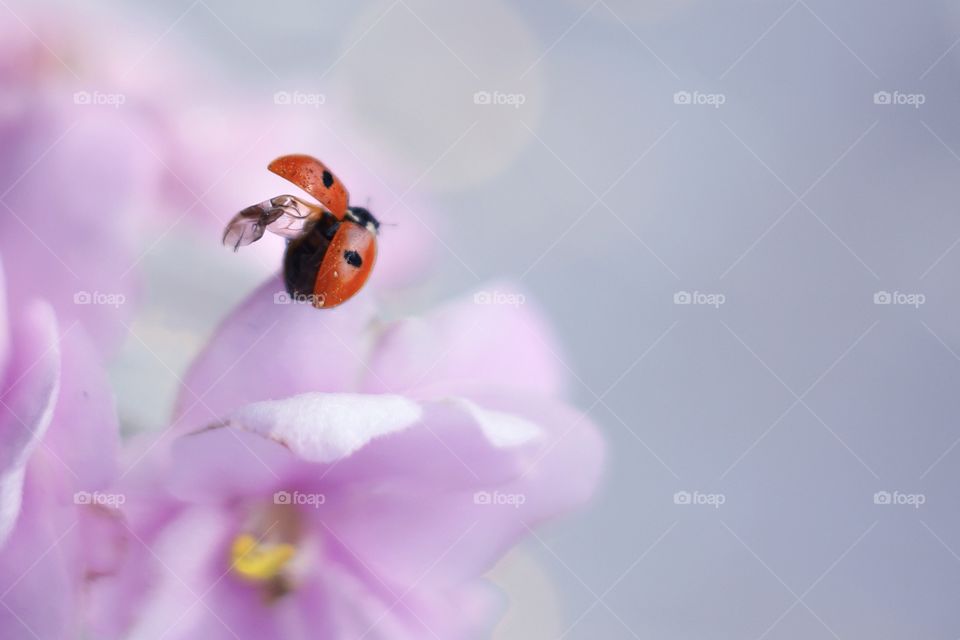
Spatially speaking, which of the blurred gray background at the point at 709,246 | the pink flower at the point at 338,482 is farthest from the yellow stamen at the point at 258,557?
the blurred gray background at the point at 709,246

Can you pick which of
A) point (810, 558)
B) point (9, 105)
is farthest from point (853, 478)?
point (9, 105)

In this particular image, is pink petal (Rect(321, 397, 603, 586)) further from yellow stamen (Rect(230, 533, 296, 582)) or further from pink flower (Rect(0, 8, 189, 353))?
pink flower (Rect(0, 8, 189, 353))

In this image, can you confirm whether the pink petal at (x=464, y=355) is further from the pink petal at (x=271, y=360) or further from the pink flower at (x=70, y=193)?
the pink flower at (x=70, y=193)

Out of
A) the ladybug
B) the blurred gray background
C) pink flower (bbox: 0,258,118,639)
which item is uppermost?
the blurred gray background

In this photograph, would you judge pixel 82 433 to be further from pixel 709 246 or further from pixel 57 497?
pixel 709 246

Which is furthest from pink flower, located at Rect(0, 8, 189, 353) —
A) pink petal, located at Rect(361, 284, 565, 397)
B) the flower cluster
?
pink petal, located at Rect(361, 284, 565, 397)

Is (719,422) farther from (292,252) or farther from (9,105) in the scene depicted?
(9,105)
